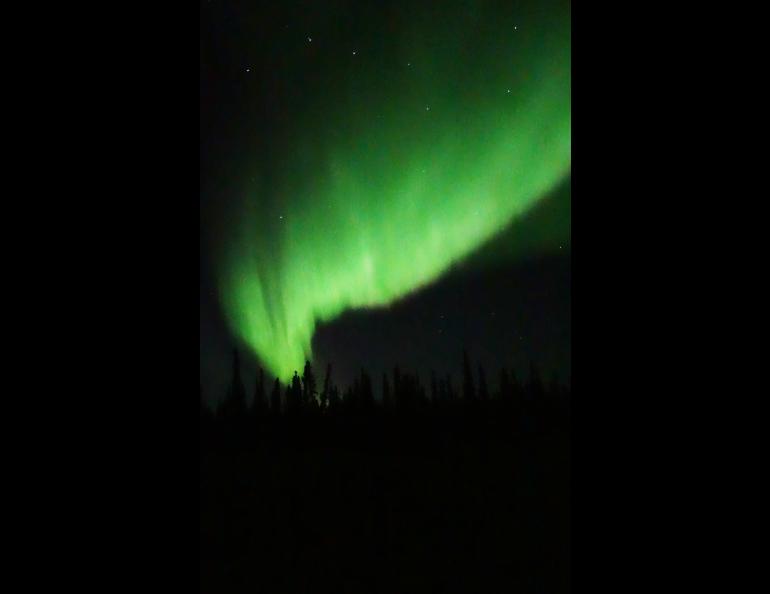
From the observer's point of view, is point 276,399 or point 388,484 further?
point 276,399

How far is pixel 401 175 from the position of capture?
1819 mm

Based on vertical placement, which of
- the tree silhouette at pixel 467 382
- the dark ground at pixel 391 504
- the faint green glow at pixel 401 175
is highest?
the faint green glow at pixel 401 175

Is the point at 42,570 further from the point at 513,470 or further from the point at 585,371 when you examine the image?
the point at 585,371

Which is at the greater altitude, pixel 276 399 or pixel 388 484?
pixel 276 399

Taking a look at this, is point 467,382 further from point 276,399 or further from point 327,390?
point 276,399

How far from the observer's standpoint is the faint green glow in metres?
1.68

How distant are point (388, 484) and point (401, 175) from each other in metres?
1.09

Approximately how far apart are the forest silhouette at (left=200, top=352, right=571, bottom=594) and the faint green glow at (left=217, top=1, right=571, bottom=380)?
266mm

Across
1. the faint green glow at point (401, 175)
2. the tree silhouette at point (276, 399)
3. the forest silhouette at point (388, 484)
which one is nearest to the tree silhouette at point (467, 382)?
the forest silhouette at point (388, 484)

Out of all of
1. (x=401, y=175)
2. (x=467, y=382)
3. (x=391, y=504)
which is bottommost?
(x=391, y=504)

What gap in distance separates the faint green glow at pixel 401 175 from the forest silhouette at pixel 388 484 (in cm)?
27

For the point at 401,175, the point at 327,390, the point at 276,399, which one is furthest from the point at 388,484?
the point at 401,175

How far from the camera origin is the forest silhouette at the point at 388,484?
1.70m

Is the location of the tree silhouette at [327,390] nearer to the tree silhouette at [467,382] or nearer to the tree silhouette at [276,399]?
the tree silhouette at [276,399]
